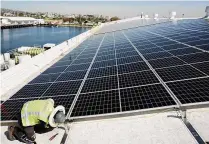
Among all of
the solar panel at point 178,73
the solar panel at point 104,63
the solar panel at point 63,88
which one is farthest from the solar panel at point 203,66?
the solar panel at point 63,88

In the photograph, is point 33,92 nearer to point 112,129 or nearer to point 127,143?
point 112,129

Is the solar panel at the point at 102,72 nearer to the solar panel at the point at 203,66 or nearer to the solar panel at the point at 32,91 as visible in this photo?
the solar panel at the point at 32,91

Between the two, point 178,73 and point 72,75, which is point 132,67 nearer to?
point 178,73

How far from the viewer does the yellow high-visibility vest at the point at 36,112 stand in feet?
23.8

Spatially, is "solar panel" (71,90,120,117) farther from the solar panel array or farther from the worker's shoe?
the worker's shoe

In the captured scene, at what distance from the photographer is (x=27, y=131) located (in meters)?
7.57

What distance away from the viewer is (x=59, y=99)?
9.96m

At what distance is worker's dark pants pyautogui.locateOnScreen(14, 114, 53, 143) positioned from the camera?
7.58 meters

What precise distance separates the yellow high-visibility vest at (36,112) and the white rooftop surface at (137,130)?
2.92 feet

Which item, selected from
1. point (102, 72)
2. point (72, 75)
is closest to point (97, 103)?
point (102, 72)

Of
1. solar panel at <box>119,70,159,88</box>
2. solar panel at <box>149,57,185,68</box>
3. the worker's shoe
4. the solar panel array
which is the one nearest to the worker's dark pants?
the worker's shoe

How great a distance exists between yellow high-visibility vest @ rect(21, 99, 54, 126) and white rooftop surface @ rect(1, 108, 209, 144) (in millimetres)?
891

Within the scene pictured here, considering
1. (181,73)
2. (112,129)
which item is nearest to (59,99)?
(112,129)

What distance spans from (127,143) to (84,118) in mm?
1995
